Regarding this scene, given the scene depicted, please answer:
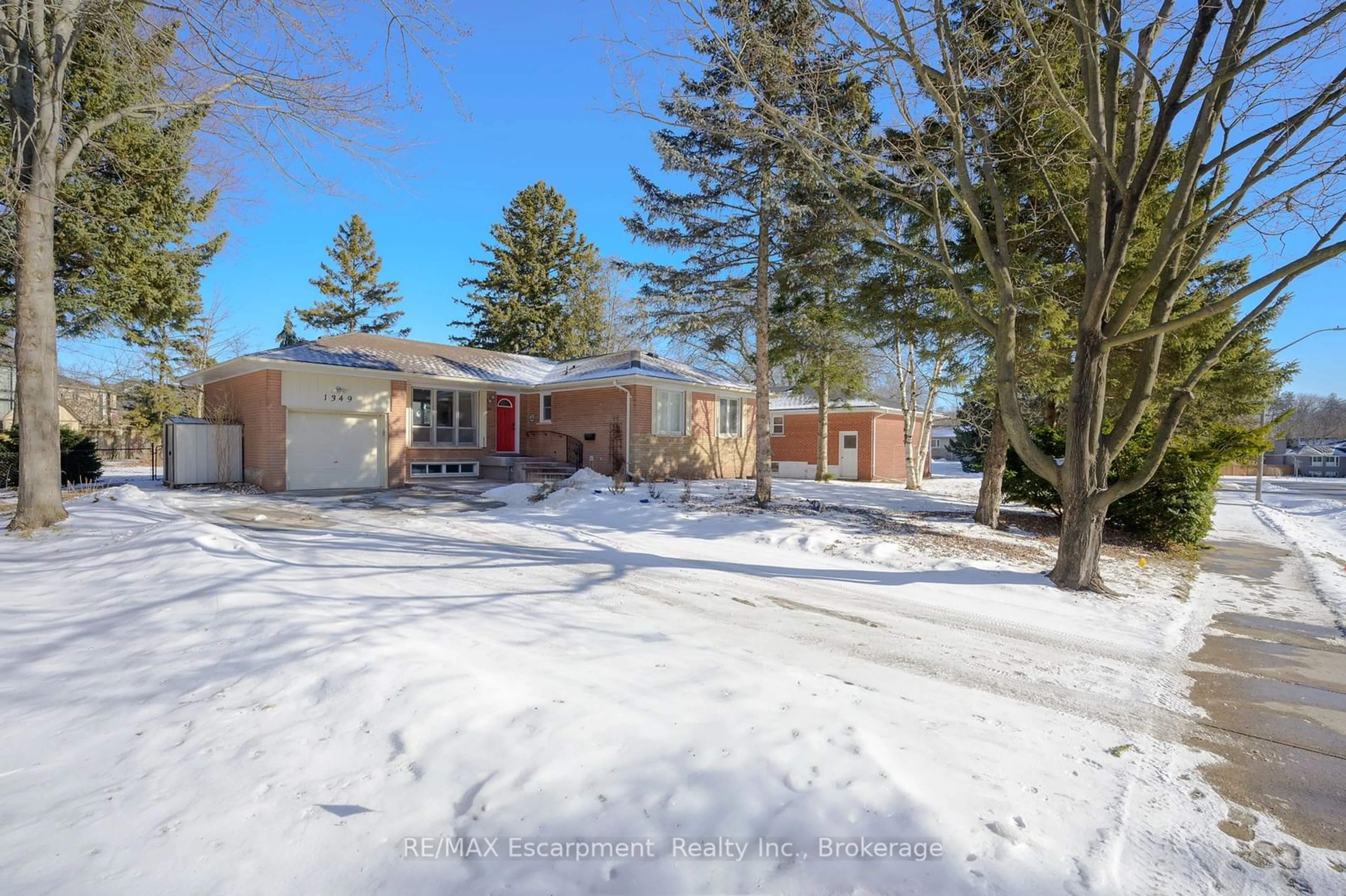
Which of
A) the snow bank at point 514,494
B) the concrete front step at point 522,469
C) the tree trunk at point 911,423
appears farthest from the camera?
the tree trunk at point 911,423

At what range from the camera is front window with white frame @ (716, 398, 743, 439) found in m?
21.7

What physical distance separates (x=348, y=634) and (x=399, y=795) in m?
1.86

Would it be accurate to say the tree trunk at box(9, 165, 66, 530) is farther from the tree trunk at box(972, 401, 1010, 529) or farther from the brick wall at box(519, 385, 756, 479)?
the tree trunk at box(972, 401, 1010, 529)

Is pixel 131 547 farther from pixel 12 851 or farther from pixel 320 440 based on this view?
pixel 320 440

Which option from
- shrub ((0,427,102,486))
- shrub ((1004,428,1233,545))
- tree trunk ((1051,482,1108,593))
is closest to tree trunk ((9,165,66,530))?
shrub ((0,427,102,486))

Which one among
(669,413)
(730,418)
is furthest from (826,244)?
(730,418)

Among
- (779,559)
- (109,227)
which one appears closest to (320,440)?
(109,227)

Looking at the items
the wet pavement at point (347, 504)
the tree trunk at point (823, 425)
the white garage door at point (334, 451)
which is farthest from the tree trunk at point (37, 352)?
the tree trunk at point (823, 425)

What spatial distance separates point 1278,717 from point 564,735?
467 centimetres

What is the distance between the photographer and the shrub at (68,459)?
15.5 metres

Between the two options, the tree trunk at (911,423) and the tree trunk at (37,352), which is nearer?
the tree trunk at (37,352)

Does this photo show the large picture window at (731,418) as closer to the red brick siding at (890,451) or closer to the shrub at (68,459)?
the red brick siding at (890,451)

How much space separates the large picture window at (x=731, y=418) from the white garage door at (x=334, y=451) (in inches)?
417

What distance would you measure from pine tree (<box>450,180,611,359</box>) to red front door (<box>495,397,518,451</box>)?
44.5ft
